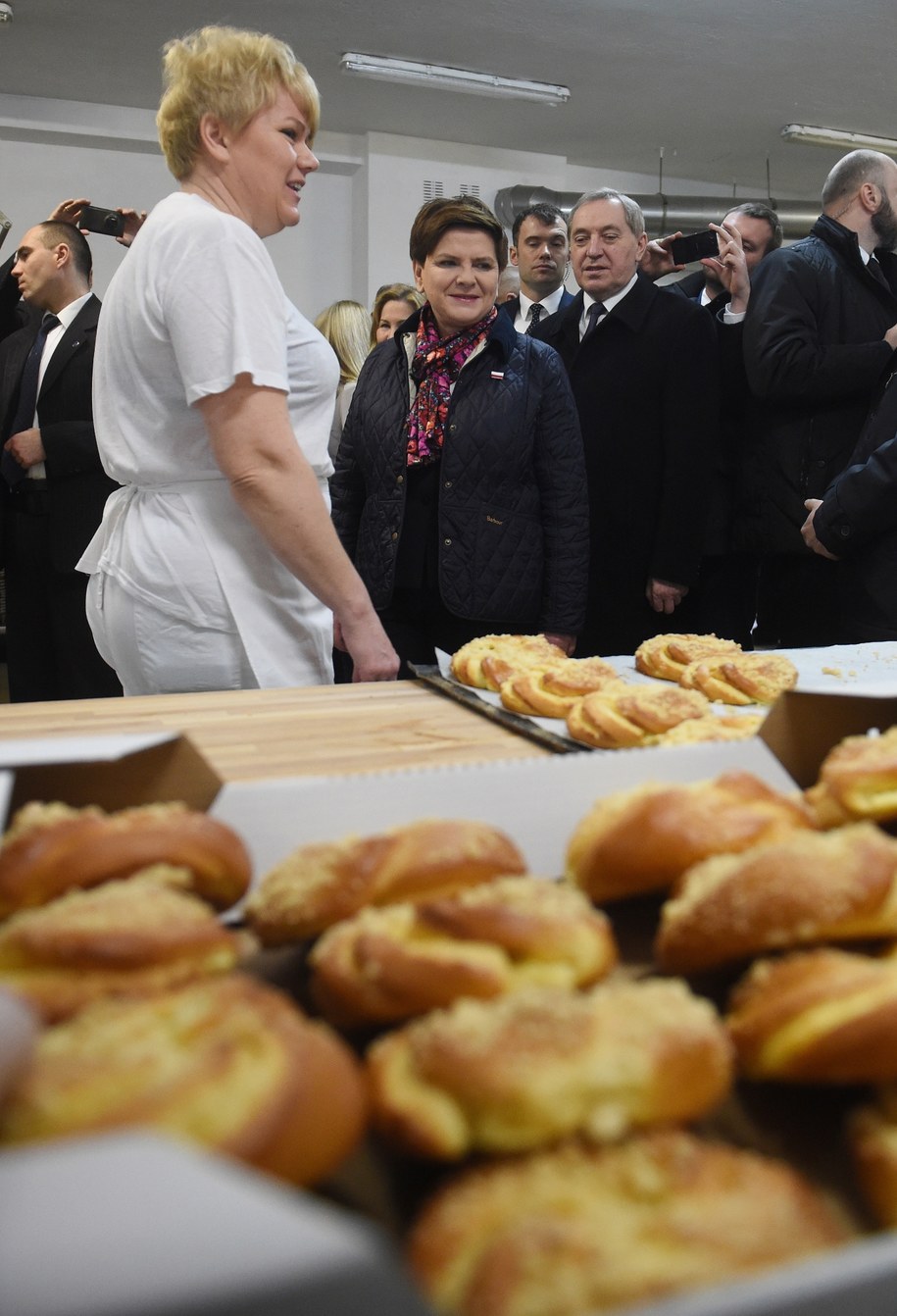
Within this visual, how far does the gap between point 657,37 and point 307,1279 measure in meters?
7.44

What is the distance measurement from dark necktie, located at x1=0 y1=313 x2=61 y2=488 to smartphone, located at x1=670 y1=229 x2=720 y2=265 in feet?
8.07

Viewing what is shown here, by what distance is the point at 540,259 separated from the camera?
415cm

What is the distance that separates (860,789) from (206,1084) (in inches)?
20.8

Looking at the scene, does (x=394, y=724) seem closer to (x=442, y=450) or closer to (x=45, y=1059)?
(x=45, y=1059)

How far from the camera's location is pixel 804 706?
0.95m

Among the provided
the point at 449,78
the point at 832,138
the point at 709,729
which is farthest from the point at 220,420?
the point at 832,138

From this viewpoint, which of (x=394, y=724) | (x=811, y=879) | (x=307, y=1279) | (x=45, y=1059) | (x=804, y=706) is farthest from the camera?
(x=394, y=724)

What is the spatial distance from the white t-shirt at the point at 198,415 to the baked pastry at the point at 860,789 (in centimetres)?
117

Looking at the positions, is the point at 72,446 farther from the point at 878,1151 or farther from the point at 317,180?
the point at 317,180

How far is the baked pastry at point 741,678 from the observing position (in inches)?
70.5

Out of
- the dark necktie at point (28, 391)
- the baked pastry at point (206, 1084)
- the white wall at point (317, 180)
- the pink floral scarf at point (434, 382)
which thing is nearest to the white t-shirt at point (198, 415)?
the pink floral scarf at point (434, 382)

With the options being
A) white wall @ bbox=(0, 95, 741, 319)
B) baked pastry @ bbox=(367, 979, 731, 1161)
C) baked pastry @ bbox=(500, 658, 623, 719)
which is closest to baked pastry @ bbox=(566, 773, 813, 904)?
baked pastry @ bbox=(367, 979, 731, 1161)

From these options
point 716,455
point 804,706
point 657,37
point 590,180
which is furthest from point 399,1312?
point 590,180

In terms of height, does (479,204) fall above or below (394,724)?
above
